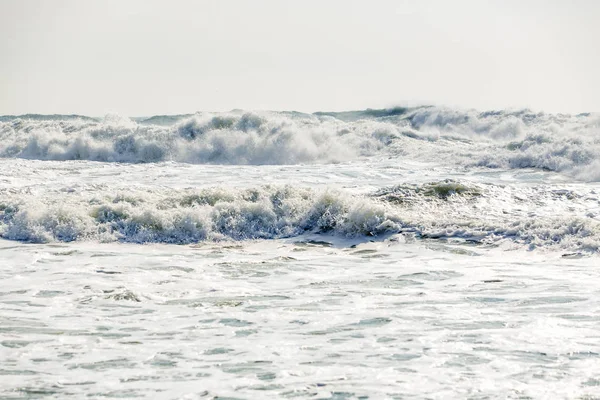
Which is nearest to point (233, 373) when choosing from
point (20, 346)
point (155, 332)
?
point (155, 332)

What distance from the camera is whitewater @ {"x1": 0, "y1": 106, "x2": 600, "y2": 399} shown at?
5.44m

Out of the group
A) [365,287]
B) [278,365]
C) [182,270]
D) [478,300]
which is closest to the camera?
[278,365]

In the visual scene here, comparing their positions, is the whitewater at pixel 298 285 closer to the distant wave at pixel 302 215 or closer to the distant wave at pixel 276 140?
the distant wave at pixel 302 215

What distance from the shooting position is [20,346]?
6.19m

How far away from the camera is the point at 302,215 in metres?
13.2

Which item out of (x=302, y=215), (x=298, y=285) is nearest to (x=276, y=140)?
(x=302, y=215)

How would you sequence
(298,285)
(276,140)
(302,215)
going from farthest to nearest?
(276,140), (302,215), (298,285)

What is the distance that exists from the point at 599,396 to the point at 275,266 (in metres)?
5.39

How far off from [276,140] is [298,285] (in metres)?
20.2

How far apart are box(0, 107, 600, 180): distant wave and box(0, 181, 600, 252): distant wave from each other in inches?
347

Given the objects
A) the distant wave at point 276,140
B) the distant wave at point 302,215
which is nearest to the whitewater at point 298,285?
the distant wave at point 302,215

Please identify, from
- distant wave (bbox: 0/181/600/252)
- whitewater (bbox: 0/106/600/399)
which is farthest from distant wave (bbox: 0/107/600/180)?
distant wave (bbox: 0/181/600/252)

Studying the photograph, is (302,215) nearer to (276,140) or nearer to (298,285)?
(298,285)

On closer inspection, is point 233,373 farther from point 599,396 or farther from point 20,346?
point 599,396
